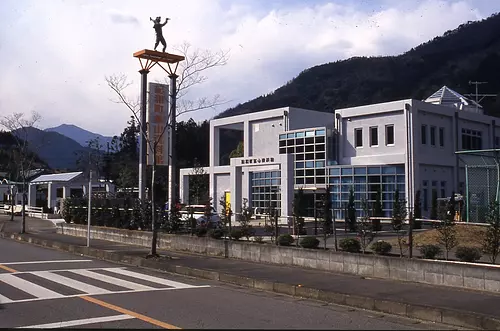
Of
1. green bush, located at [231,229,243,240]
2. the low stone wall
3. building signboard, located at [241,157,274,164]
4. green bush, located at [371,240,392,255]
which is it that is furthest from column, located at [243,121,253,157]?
green bush, located at [371,240,392,255]

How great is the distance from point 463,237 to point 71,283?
38.8ft

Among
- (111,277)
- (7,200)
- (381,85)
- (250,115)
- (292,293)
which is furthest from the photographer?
(381,85)

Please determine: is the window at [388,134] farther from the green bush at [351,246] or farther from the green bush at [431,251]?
the green bush at [431,251]

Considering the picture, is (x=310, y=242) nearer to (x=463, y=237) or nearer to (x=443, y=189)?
(x=463, y=237)

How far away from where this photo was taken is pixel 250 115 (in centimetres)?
4428

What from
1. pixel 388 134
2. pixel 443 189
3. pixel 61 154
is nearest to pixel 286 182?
pixel 388 134

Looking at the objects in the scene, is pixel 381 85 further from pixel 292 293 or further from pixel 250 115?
pixel 292 293

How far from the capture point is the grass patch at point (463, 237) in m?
16.8

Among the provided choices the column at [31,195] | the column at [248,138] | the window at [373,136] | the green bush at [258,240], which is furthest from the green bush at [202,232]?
the column at [31,195]

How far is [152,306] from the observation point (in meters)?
9.80

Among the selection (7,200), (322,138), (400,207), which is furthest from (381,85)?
(400,207)

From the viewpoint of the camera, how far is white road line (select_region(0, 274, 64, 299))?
1098cm

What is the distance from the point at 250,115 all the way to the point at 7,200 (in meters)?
41.9

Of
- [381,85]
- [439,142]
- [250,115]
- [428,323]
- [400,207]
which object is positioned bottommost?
[428,323]
